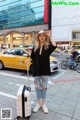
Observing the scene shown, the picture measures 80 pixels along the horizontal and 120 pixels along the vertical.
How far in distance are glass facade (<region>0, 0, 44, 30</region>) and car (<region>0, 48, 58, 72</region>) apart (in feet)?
139

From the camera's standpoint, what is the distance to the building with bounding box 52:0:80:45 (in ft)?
151

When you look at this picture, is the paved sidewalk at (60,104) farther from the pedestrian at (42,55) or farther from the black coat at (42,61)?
the black coat at (42,61)

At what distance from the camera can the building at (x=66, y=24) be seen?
151ft

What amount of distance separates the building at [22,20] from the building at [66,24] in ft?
8.98

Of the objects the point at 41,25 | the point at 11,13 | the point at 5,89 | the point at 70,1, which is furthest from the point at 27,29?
the point at 5,89

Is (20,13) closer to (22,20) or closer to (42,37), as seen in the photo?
(22,20)

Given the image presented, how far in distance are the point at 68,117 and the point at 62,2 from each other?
46828mm

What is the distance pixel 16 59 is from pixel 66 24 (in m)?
40.4

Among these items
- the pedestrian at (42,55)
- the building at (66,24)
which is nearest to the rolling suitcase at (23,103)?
the pedestrian at (42,55)

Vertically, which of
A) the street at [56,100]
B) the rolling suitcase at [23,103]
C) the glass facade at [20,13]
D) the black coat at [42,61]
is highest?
the glass facade at [20,13]

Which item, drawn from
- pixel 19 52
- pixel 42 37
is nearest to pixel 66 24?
pixel 19 52

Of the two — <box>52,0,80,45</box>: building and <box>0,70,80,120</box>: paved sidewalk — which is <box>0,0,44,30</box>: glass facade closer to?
<box>52,0,80,45</box>: building

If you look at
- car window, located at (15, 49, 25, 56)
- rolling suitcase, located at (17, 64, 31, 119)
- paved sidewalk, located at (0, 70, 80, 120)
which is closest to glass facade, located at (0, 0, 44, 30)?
car window, located at (15, 49, 25, 56)

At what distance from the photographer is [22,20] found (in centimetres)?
5509
